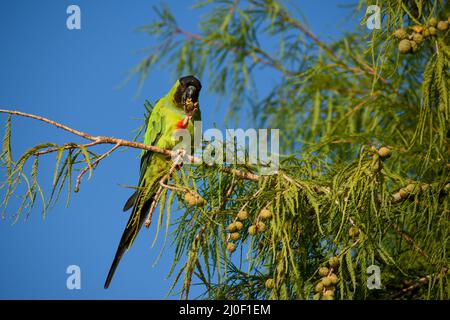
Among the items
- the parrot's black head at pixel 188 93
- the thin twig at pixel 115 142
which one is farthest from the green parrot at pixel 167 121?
the thin twig at pixel 115 142

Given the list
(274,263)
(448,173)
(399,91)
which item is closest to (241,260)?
(274,263)

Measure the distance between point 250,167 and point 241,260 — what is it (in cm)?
35

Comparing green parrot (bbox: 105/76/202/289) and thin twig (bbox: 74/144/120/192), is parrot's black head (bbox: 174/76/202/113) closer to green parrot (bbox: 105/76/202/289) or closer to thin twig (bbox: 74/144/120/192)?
green parrot (bbox: 105/76/202/289)

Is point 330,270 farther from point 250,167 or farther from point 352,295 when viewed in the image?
point 250,167

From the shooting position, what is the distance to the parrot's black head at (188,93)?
11.4 feet

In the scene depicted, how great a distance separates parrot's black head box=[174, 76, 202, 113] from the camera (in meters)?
3.49

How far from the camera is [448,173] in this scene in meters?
2.44

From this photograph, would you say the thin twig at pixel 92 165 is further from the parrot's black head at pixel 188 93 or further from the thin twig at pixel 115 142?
the parrot's black head at pixel 188 93

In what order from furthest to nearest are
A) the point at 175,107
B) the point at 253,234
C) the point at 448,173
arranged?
the point at 175,107
the point at 448,173
the point at 253,234

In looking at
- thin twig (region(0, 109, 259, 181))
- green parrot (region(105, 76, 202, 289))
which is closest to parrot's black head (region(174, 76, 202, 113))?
green parrot (region(105, 76, 202, 289))

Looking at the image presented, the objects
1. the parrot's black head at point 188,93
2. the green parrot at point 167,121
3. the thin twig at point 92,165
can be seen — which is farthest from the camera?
the parrot's black head at point 188,93

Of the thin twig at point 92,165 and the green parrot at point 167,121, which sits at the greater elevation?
the green parrot at point 167,121

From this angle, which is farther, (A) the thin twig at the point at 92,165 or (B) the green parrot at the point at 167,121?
(B) the green parrot at the point at 167,121
